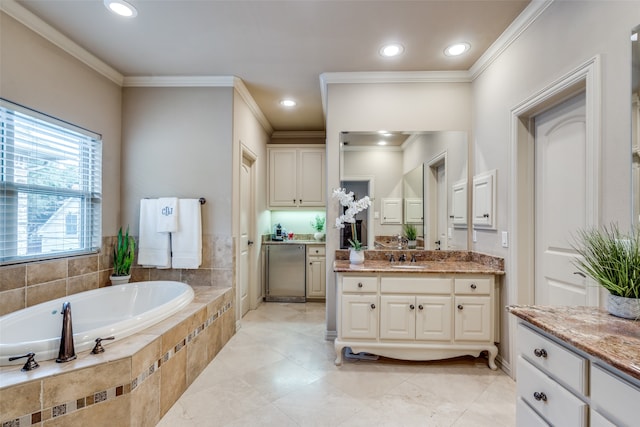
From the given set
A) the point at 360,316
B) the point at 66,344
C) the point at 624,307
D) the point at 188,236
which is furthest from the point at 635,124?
the point at 188,236

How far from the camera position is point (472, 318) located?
2385mm

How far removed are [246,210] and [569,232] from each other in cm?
317

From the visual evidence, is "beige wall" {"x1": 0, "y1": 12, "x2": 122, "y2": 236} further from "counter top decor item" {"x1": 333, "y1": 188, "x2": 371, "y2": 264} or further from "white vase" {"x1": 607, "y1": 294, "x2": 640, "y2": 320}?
"white vase" {"x1": 607, "y1": 294, "x2": 640, "y2": 320}

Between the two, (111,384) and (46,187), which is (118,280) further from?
(111,384)

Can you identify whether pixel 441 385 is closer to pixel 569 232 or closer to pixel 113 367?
pixel 569 232

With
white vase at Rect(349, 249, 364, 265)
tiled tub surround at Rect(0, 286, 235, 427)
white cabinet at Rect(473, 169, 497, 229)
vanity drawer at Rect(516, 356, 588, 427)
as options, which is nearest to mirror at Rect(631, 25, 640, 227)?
vanity drawer at Rect(516, 356, 588, 427)

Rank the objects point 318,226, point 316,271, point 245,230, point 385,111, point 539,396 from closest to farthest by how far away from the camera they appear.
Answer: point 539,396 → point 385,111 → point 245,230 → point 316,271 → point 318,226

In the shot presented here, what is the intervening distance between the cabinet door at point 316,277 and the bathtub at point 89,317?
6.51 feet

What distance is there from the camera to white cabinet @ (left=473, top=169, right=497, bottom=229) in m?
2.45

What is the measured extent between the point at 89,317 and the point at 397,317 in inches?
102

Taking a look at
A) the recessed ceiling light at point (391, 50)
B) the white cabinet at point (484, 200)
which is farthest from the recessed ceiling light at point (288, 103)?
the white cabinet at point (484, 200)

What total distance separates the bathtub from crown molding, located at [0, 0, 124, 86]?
2.04m

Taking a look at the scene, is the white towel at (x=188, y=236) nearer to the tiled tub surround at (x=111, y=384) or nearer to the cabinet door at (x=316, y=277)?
the tiled tub surround at (x=111, y=384)

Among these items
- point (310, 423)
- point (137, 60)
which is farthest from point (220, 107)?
point (310, 423)
